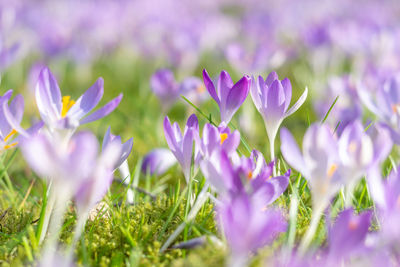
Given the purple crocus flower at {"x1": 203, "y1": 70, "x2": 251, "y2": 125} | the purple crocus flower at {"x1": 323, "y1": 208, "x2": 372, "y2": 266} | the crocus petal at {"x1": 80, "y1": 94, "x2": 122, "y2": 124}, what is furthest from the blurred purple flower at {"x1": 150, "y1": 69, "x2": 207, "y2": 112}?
the purple crocus flower at {"x1": 323, "y1": 208, "x2": 372, "y2": 266}

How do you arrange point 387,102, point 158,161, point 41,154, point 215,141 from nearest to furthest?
point 41,154, point 215,141, point 387,102, point 158,161

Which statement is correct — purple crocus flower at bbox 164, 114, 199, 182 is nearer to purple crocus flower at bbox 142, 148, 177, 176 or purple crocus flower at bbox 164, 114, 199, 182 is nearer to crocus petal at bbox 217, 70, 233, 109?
crocus petal at bbox 217, 70, 233, 109

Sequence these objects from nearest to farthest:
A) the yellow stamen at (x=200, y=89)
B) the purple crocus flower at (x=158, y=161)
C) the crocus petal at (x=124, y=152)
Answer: the crocus petal at (x=124, y=152) → the purple crocus flower at (x=158, y=161) → the yellow stamen at (x=200, y=89)

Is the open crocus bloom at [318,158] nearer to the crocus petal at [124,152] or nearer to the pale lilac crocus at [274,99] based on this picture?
the pale lilac crocus at [274,99]

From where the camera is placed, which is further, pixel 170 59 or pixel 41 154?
pixel 170 59

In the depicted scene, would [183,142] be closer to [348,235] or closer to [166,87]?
[348,235]

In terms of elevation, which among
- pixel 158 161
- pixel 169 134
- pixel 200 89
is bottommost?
pixel 158 161

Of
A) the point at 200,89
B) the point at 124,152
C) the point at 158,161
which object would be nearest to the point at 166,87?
the point at 200,89

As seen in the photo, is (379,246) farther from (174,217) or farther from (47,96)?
(47,96)

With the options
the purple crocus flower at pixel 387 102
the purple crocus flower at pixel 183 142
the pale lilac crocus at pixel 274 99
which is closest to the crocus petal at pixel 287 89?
the pale lilac crocus at pixel 274 99
